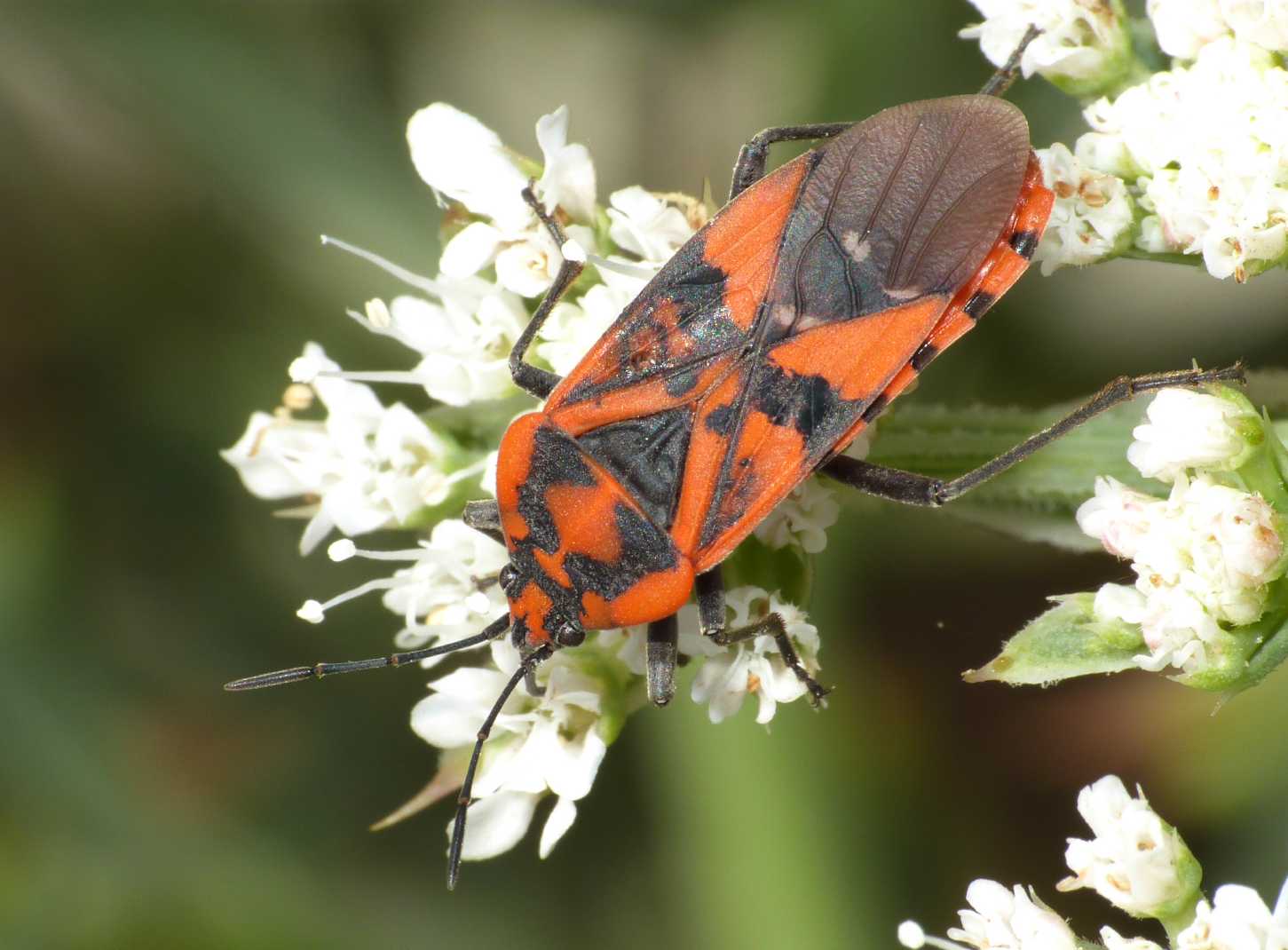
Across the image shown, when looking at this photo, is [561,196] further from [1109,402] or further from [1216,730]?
[1216,730]

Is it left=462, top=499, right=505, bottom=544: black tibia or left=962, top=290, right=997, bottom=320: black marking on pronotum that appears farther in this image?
left=462, top=499, right=505, bottom=544: black tibia

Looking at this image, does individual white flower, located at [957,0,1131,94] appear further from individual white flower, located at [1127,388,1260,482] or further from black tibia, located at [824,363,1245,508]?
individual white flower, located at [1127,388,1260,482]

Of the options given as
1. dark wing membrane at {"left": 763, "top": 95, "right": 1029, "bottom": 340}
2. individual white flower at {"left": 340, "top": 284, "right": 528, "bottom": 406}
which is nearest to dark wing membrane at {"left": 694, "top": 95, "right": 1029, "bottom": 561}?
dark wing membrane at {"left": 763, "top": 95, "right": 1029, "bottom": 340}

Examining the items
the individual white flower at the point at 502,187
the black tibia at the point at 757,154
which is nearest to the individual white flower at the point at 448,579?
Answer: the individual white flower at the point at 502,187

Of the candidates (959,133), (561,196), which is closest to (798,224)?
(959,133)

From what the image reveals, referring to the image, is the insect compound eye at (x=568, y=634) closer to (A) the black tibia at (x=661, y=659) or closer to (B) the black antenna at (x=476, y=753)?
(B) the black antenna at (x=476, y=753)
